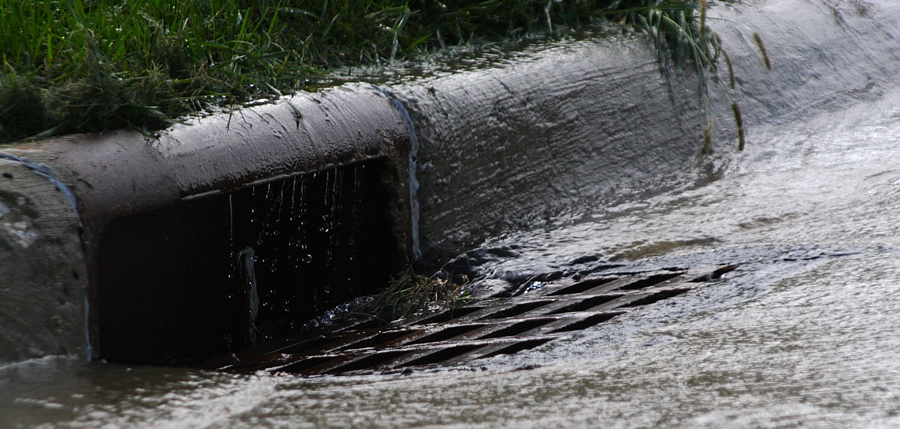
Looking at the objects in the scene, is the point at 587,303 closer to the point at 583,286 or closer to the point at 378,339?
the point at 583,286

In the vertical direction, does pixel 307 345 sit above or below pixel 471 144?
below

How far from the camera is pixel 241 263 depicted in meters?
2.36

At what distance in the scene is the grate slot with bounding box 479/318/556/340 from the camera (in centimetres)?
223

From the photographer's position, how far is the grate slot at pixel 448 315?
7.99 ft

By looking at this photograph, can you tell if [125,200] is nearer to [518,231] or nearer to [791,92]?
[518,231]

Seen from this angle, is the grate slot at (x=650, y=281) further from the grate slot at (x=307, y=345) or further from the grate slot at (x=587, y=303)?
the grate slot at (x=307, y=345)

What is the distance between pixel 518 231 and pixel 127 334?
1.52 meters

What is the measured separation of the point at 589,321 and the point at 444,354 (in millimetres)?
411

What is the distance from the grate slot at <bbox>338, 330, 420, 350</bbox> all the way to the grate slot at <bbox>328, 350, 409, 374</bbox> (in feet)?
0.35

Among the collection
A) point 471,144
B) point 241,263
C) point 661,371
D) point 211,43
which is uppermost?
point 211,43

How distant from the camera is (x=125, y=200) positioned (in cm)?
197

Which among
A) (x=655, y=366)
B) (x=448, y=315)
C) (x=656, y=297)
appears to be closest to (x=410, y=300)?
(x=448, y=315)

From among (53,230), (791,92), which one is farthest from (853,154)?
(53,230)

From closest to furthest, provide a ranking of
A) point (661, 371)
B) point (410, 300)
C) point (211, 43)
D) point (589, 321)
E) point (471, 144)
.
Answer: point (661, 371) < point (589, 321) < point (410, 300) < point (211, 43) < point (471, 144)
